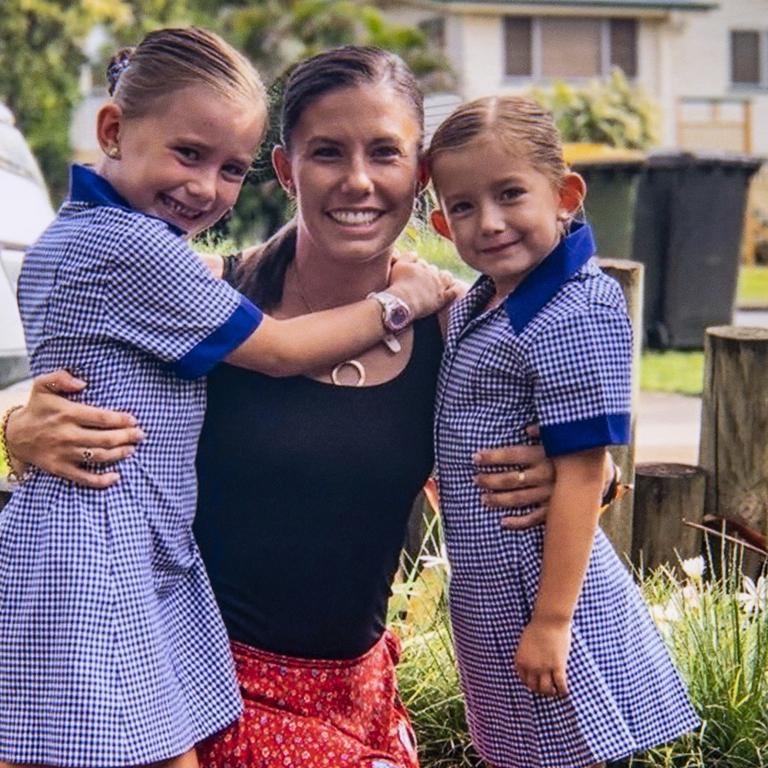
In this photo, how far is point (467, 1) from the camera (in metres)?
33.2

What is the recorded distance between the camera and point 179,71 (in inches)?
106

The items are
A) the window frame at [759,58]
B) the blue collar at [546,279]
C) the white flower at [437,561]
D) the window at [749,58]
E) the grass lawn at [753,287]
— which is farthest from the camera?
the window at [749,58]

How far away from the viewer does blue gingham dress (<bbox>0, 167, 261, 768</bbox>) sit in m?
2.53

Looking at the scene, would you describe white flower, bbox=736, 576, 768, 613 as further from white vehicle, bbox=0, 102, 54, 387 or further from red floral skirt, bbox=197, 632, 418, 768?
white vehicle, bbox=0, 102, 54, 387

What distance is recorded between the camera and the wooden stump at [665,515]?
4.77 meters

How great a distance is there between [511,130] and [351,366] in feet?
1.66

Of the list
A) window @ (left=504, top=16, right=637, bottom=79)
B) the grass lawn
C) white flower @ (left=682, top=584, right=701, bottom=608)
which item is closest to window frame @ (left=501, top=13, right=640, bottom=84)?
window @ (left=504, top=16, right=637, bottom=79)

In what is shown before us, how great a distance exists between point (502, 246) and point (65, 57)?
2670 centimetres

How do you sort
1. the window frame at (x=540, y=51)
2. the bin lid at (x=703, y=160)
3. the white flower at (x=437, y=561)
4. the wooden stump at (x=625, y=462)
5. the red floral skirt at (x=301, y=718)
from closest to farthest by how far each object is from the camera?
the red floral skirt at (x=301, y=718)
the white flower at (x=437, y=561)
the wooden stump at (x=625, y=462)
the bin lid at (x=703, y=160)
the window frame at (x=540, y=51)

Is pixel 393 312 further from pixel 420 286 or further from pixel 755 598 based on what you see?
pixel 755 598

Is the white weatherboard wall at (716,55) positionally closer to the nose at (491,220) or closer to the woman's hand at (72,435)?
the nose at (491,220)

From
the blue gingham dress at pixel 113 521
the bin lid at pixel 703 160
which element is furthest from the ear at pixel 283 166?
the bin lid at pixel 703 160

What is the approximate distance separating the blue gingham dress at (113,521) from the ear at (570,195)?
0.55m

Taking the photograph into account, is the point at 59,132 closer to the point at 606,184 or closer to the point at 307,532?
the point at 606,184
